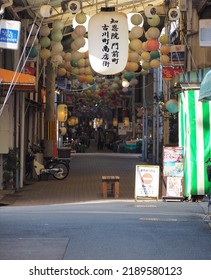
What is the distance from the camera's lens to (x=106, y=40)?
18172 mm

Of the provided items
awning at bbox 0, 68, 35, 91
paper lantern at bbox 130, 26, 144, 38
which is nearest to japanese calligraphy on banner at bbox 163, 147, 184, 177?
awning at bbox 0, 68, 35, 91

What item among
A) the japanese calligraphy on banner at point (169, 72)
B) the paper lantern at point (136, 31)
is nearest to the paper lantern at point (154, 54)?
the japanese calligraphy on banner at point (169, 72)

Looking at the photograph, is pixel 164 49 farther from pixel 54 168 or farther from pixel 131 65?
pixel 54 168

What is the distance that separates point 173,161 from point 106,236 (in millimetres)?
7626

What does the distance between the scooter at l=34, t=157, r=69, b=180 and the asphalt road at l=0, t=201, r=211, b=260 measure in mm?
12540

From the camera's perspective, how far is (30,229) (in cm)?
1165

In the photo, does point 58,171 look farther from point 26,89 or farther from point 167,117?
point 26,89

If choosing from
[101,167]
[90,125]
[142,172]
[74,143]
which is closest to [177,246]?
[142,172]

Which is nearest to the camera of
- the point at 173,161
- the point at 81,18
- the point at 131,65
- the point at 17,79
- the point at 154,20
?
the point at 173,161

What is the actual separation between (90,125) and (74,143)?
54382 mm

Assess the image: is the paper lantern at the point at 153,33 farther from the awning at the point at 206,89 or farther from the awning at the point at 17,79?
the awning at the point at 206,89

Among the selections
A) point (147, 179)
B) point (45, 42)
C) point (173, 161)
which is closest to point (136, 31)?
point (45, 42)

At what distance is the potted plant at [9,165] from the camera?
2314cm

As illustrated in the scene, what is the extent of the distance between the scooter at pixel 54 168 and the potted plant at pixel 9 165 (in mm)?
3984
